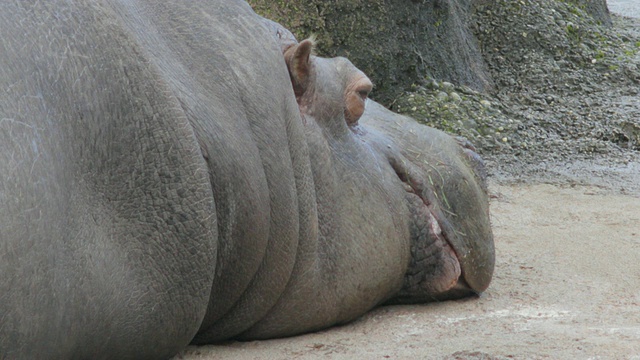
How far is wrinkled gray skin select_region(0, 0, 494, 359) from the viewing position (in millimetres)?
2201

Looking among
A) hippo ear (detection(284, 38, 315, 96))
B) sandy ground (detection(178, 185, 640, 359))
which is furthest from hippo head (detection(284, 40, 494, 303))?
sandy ground (detection(178, 185, 640, 359))

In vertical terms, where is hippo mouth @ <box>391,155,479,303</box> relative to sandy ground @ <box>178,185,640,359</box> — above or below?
above

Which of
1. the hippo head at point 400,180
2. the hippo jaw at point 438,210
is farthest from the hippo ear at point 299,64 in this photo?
the hippo jaw at point 438,210

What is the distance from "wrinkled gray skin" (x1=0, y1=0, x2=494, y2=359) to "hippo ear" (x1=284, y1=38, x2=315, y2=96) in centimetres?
6

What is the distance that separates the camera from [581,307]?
11.5ft

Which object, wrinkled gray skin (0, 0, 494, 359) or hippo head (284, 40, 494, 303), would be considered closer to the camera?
wrinkled gray skin (0, 0, 494, 359)

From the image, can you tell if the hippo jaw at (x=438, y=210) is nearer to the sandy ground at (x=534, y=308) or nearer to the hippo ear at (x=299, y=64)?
the sandy ground at (x=534, y=308)

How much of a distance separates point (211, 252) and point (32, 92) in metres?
0.61

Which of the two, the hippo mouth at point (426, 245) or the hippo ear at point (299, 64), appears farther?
the hippo mouth at point (426, 245)

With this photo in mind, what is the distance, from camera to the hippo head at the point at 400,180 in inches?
125

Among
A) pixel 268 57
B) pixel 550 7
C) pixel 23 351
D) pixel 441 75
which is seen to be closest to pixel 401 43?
pixel 441 75

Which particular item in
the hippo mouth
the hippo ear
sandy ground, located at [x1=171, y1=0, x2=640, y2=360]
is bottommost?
sandy ground, located at [x1=171, y1=0, x2=640, y2=360]

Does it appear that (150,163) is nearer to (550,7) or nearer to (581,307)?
(581,307)

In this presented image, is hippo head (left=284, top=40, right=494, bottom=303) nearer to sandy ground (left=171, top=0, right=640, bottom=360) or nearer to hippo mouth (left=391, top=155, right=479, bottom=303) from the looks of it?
hippo mouth (left=391, top=155, right=479, bottom=303)
